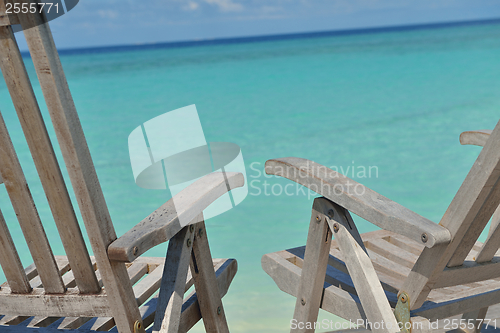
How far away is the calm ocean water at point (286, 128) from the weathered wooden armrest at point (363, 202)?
150cm

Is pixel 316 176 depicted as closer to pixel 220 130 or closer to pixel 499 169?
pixel 499 169

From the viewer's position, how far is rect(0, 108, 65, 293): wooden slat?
1.01m

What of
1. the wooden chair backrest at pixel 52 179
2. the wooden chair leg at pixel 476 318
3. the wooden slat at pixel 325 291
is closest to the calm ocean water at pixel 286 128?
the wooden chair leg at pixel 476 318

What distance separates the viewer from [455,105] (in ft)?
31.8

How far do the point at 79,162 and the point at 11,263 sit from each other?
0.43 meters

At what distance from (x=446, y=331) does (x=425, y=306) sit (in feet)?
2.92

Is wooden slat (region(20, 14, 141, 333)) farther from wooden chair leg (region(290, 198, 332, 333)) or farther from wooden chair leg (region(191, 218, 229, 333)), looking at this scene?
wooden chair leg (region(290, 198, 332, 333))

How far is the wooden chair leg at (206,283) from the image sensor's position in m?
1.26

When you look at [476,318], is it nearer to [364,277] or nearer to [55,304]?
[364,277]

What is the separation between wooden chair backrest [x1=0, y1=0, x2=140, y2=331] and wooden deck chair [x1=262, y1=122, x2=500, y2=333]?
19.5 inches

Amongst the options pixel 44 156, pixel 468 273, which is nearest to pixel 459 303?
pixel 468 273

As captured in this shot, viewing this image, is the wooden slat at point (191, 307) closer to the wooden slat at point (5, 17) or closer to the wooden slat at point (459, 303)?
the wooden slat at point (459, 303)

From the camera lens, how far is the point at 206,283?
1307 millimetres

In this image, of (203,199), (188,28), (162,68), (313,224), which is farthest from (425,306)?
(188,28)
